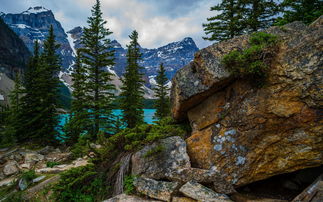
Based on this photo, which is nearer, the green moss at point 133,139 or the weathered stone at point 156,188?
the weathered stone at point 156,188

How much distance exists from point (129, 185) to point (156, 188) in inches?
30.2

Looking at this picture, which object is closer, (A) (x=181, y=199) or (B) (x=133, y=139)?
(A) (x=181, y=199)

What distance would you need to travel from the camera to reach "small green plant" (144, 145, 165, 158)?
12.8 ft

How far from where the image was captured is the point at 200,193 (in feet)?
9.60

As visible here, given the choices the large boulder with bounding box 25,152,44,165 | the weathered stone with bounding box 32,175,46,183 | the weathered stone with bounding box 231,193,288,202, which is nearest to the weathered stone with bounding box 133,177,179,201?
the weathered stone with bounding box 231,193,288,202

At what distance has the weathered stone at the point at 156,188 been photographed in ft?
10.3

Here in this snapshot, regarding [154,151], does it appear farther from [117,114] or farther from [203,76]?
[117,114]

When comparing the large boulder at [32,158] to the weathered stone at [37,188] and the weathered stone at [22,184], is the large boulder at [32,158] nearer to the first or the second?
the weathered stone at [22,184]

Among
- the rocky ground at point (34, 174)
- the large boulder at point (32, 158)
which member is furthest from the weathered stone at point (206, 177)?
the large boulder at point (32, 158)

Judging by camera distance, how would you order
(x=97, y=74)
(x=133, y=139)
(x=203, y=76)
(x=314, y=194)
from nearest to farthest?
(x=314, y=194)
(x=203, y=76)
(x=133, y=139)
(x=97, y=74)

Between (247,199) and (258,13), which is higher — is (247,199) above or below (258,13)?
below

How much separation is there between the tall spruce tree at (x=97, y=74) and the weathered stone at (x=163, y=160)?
774 centimetres

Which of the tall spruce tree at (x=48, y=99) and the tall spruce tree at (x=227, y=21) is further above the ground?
the tall spruce tree at (x=227, y=21)

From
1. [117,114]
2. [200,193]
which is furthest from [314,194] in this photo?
[117,114]
